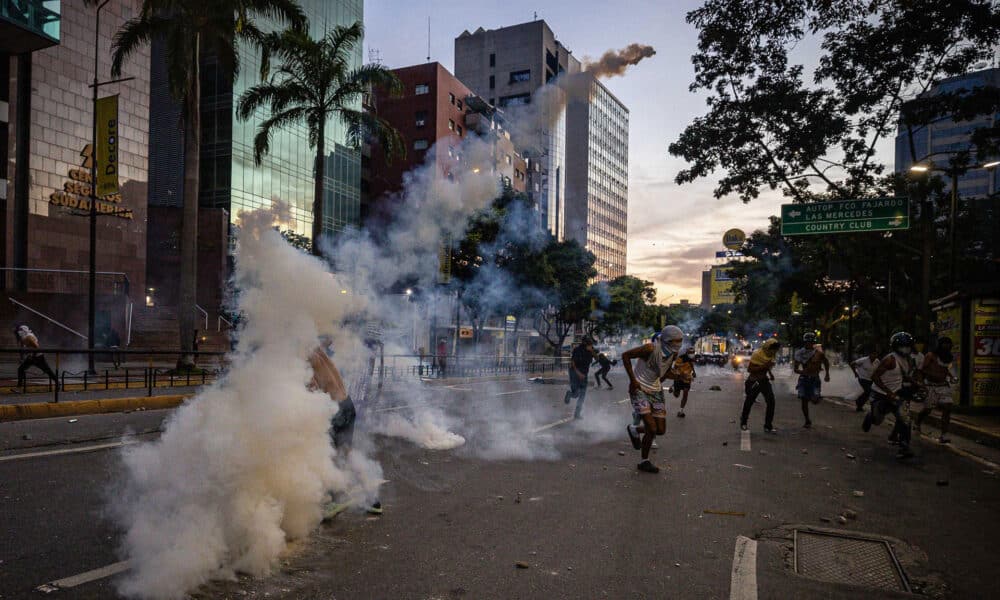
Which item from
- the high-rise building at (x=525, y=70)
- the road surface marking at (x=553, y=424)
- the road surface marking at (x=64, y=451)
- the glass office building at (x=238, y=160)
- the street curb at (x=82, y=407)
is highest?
the high-rise building at (x=525, y=70)

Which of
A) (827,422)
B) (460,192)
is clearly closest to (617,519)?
(827,422)

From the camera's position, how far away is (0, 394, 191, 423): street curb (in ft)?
34.7

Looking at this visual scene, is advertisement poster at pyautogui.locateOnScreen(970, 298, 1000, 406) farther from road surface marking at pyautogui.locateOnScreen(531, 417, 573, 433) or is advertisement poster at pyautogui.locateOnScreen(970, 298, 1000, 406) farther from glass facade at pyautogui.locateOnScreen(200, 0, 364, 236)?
glass facade at pyautogui.locateOnScreen(200, 0, 364, 236)

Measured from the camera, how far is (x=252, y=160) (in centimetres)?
3941

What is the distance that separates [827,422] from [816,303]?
76.8 feet

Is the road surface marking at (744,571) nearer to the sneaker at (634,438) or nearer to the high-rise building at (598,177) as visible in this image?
the sneaker at (634,438)

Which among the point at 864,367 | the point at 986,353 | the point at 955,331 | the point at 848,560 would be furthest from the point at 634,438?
the point at 955,331

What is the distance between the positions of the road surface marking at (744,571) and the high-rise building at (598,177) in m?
103

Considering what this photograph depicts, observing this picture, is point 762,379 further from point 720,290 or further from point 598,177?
point 598,177

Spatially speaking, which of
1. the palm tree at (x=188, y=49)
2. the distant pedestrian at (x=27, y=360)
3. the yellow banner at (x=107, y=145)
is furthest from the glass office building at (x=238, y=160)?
the distant pedestrian at (x=27, y=360)

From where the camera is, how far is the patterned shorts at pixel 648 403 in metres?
7.72

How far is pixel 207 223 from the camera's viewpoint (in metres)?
34.9

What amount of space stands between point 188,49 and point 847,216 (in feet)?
63.6

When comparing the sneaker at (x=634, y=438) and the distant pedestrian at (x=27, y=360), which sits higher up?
the distant pedestrian at (x=27, y=360)
